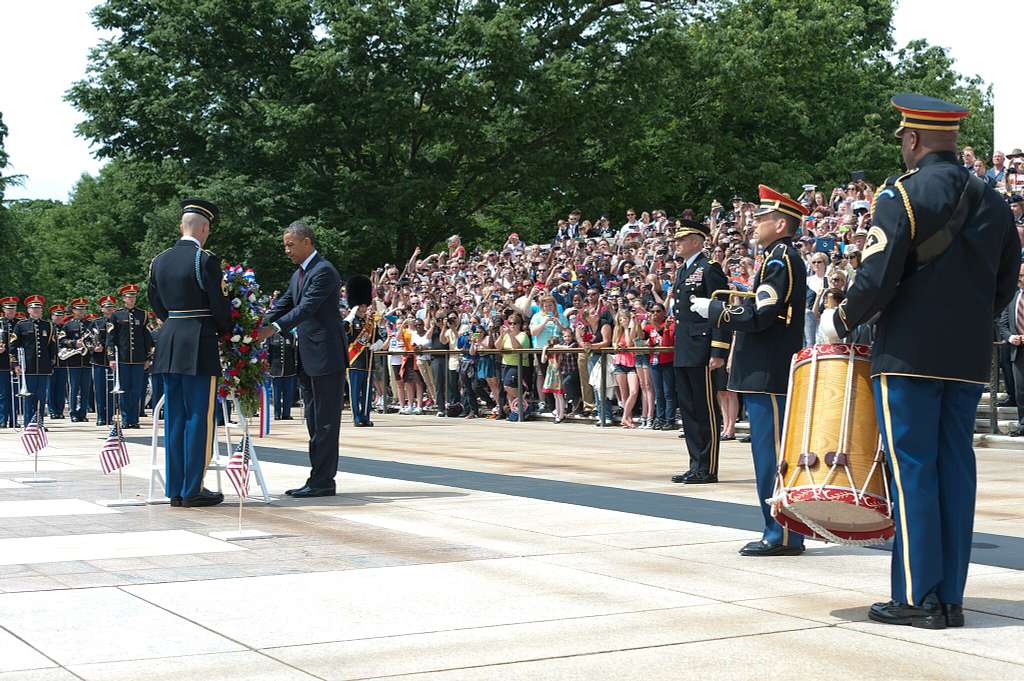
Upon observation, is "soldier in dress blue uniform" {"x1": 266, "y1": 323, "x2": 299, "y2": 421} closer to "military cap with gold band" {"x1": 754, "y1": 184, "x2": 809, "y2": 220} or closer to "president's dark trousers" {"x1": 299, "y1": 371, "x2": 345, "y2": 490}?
"president's dark trousers" {"x1": 299, "y1": 371, "x2": 345, "y2": 490}

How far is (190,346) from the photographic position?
32.7 ft

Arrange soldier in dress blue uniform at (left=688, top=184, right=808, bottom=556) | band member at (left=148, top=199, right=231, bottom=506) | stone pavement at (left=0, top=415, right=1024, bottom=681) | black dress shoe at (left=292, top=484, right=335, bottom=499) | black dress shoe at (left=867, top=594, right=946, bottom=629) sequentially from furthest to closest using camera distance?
black dress shoe at (left=292, top=484, right=335, bottom=499) → band member at (left=148, top=199, right=231, bottom=506) → soldier in dress blue uniform at (left=688, top=184, right=808, bottom=556) → black dress shoe at (left=867, top=594, right=946, bottom=629) → stone pavement at (left=0, top=415, right=1024, bottom=681)

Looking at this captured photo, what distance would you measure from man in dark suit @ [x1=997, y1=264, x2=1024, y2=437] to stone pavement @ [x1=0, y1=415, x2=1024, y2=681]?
183 inches

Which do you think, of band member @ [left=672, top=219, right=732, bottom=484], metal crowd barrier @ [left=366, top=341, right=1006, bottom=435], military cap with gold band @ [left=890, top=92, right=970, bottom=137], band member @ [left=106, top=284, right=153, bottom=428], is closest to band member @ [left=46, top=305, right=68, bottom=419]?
band member @ [left=106, top=284, right=153, bottom=428]

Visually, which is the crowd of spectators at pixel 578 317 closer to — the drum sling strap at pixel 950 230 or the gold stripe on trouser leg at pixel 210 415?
the gold stripe on trouser leg at pixel 210 415

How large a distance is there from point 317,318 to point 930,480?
604cm

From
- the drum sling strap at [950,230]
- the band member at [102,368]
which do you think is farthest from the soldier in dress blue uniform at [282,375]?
the drum sling strap at [950,230]

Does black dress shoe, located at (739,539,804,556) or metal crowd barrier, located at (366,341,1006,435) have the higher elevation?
metal crowd barrier, located at (366,341,1006,435)

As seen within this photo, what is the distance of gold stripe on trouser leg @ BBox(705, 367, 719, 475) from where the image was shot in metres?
11.4

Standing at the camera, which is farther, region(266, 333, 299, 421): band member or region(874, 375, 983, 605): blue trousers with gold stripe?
region(266, 333, 299, 421): band member

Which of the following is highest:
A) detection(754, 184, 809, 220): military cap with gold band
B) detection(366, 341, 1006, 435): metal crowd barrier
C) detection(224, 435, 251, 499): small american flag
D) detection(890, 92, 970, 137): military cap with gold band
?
detection(890, 92, 970, 137): military cap with gold band

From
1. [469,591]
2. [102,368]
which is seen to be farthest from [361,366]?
[469,591]

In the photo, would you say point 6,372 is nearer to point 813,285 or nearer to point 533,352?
point 533,352

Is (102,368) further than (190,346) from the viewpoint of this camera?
Yes
